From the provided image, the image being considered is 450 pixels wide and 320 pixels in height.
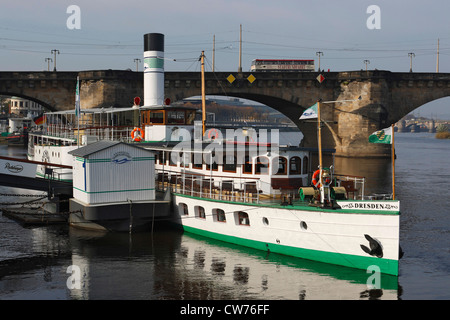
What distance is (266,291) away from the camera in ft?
71.2

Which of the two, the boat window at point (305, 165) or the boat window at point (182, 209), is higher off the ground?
the boat window at point (305, 165)

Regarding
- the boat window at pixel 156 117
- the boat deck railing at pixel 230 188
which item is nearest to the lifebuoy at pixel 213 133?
the boat deck railing at pixel 230 188

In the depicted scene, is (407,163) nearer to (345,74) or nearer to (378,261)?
(345,74)

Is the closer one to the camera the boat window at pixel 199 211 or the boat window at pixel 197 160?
the boat window at pixel 199 211

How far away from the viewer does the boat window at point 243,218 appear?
2719cm

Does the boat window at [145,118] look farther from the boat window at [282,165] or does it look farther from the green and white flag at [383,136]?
the green and white flag at [383,136]

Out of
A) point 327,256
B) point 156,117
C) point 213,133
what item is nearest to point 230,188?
point 213,133

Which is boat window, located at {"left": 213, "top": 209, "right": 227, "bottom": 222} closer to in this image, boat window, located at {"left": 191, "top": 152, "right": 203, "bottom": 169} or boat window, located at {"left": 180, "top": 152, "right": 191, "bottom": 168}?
boat window, located at {"left": 191, "top": 152, "right": 203, "bottom": 169}

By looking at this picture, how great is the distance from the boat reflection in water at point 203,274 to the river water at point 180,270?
4 cm

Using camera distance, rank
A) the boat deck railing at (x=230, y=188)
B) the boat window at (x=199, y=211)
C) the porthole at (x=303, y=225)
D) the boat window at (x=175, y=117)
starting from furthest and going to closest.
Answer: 1. the boat window at (x=175, y=117)
2. the boat window at (x=199, y=211)
3. the boat deck railing at (x=230, y=188)
4. the porthole at (x=303, y=225)

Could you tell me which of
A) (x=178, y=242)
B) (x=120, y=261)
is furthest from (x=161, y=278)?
(x=178, y=242)

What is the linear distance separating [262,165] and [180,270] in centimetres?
756
